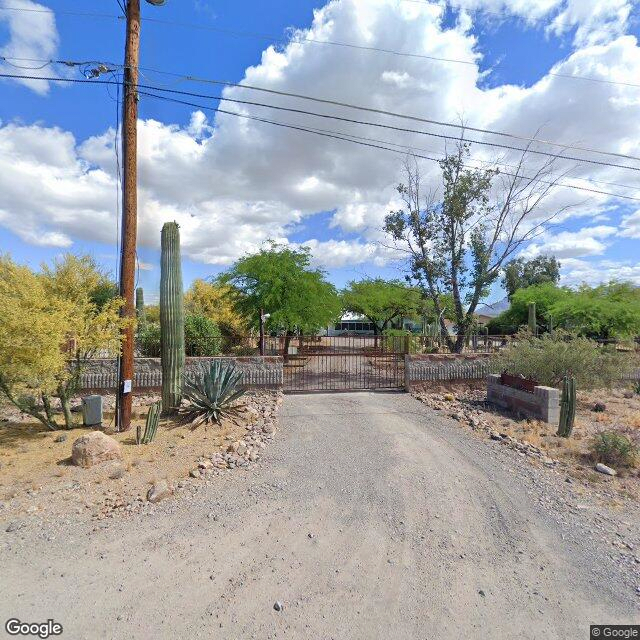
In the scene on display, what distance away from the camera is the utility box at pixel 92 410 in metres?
7.20

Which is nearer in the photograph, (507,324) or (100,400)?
(100,400)

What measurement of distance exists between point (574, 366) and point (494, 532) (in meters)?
6.58

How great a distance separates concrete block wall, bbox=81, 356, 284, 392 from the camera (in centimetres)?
997

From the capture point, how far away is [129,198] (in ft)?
23.4

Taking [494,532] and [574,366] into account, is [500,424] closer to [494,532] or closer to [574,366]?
[574,366]

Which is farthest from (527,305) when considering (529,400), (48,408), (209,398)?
(48,408)

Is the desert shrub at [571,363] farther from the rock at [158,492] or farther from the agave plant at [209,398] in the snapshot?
the rock at [158,492]

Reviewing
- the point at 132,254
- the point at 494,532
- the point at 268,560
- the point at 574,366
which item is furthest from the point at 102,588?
the point at 574,366

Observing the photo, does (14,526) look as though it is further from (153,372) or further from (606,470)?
(606,470)

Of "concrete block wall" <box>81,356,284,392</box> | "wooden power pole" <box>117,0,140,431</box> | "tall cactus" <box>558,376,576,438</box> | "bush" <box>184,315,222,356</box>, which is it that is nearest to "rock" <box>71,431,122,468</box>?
"wooden power pole" <box>117,0,140,431</box>

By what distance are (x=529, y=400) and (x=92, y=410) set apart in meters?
9.20

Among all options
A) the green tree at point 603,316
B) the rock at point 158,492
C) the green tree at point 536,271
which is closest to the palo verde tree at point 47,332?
the rock at point 158,492

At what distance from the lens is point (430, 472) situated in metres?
5.45

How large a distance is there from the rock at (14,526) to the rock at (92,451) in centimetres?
133
